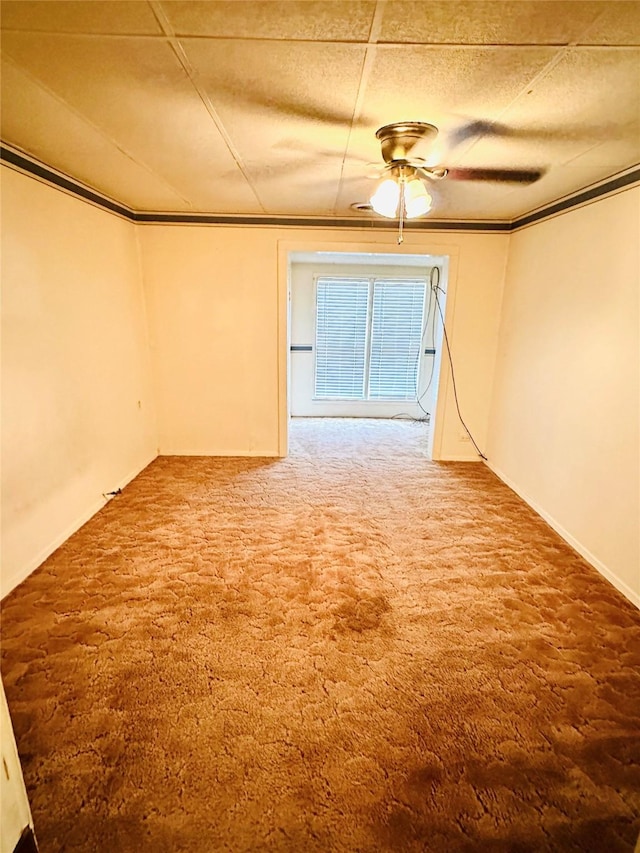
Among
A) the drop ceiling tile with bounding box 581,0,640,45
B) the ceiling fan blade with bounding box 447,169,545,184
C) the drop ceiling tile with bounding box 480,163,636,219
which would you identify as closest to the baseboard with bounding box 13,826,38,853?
the drop ceiling tile with bounding box 581,0,640,45

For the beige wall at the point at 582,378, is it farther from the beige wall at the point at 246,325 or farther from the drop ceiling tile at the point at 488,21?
the drop ceiling tile at the point at 488,21

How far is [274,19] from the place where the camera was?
3.69 feet

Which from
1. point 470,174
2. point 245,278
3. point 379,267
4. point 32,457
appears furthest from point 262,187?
point 379,267

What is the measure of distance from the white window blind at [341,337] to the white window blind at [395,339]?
16 centimetres

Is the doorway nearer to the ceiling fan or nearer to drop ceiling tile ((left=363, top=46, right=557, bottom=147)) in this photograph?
the ceiling fan

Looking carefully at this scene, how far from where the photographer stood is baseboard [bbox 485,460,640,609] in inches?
84.7

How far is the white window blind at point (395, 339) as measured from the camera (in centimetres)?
556

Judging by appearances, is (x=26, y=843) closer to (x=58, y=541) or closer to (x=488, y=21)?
(x=58, y=541)

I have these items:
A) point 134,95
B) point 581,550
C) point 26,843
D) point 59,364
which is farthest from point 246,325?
point 26,843

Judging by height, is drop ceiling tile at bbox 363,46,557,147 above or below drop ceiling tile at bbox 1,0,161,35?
above

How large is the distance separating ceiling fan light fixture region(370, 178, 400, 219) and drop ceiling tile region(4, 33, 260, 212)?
834 mm

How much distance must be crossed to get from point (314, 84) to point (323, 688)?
2.36 m

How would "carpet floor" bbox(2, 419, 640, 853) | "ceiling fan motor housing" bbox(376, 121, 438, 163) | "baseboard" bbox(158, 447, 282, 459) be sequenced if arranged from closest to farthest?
1. "carpet floor" bbox(2, 419, 640, 853)
2. "ceiling fan motor housing" bbox(376, 121, 438, 163)
3. "baseboard" bbox(158, 447, 282, 459)

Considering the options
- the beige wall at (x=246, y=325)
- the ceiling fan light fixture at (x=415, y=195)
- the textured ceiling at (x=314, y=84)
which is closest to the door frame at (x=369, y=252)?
the beige wall at (x=246, y=325)
